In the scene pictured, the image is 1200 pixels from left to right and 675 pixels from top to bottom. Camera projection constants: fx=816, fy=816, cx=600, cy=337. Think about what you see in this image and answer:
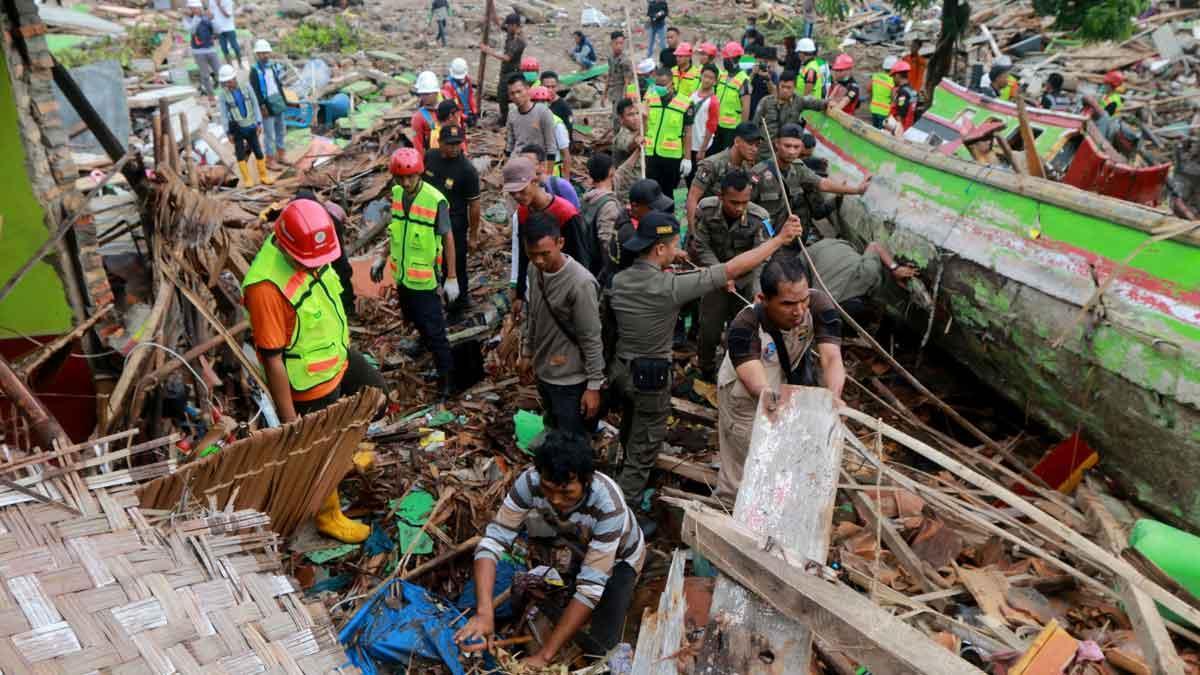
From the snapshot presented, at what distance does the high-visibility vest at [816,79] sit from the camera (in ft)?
37.3

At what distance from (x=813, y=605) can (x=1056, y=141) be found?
726 cm

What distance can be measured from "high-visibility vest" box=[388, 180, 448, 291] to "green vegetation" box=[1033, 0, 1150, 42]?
9.54 meters

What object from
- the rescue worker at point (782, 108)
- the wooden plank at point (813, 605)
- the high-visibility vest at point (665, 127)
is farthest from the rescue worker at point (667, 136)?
the wooden plank at point (813, 605)

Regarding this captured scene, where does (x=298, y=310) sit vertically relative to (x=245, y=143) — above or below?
above

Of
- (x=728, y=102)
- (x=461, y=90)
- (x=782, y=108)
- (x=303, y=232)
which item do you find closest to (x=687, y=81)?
(x=728, y=102)

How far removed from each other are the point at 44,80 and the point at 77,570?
3.67 m

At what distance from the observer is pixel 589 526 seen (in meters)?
3.68

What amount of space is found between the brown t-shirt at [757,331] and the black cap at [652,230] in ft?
2.22

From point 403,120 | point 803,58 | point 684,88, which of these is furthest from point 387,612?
point 803,58

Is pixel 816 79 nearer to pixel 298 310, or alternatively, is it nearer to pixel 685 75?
pixel 685 75

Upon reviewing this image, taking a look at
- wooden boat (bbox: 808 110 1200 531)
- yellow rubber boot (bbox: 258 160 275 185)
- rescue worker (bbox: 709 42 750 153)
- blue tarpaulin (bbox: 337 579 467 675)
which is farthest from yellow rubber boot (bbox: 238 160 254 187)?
blue tarpaulin (bbox: 337 579 467 675)

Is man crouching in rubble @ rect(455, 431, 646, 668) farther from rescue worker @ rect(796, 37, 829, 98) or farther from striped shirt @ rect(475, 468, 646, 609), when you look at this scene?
rescue worker @ rect(796, 37, 829, 98)

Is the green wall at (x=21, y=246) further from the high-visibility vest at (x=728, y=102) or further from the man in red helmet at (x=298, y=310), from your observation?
the high-visibility vest at (x=728, y=102)

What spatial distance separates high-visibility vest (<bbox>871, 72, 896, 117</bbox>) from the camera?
11367 millimetres
